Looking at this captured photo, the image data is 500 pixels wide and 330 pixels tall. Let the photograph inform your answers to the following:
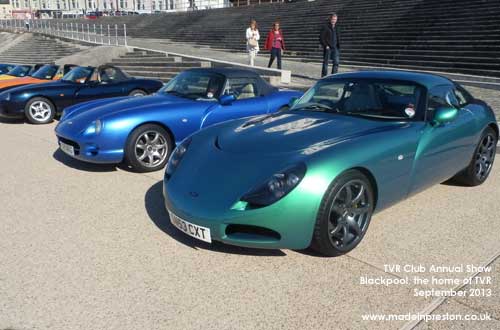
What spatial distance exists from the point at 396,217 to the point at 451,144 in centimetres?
88

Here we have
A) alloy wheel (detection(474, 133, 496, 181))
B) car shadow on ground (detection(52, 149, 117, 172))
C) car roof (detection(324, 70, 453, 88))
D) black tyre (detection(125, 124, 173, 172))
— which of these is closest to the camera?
car roof (detection(324, 70, 453, 88))

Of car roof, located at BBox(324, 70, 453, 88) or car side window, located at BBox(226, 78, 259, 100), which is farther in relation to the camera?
car side window, located at BBox(226, 78, 259, 100)

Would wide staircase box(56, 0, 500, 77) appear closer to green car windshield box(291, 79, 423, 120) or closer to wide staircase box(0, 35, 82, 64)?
wide staircase box(0, 35, 82, 64)

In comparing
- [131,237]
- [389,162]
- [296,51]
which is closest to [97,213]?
[131,237]

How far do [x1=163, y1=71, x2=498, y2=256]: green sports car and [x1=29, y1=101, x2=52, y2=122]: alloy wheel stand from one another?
5.96 metres

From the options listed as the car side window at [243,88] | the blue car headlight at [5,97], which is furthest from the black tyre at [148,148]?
the blue car headlight at [5,97]

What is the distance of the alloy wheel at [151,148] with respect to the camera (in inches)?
200

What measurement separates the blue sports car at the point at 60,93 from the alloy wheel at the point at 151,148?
3.93 meters

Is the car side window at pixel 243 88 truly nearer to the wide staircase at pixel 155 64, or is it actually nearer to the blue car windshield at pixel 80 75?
the blue car windshield at pixel 80 75

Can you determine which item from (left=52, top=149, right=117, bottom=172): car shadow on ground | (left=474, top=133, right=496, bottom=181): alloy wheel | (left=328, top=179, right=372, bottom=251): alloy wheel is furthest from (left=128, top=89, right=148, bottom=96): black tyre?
(left=328, top=179, right=372, bottom=251): alloy wheel

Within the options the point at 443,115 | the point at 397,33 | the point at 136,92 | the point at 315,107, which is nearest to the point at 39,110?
the point at 136,92

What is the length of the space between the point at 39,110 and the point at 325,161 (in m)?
7.47

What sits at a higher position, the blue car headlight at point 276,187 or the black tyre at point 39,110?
the blue car headlight at point 276,187

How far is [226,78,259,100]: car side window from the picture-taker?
5.69m
